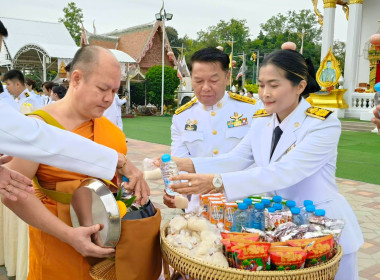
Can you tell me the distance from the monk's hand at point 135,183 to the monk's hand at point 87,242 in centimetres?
22

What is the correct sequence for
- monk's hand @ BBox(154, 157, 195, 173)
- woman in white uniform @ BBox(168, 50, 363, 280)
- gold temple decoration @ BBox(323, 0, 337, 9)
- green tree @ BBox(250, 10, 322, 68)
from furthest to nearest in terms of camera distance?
green tree @ BBox(250, 10, 322, 68), gold temple decoration @ BBox(323, 0, 337, 9), monk's hand @ BBox(154, 157, 195, 173), woman in white uniform @ BBox(168, 50, 363, 280)

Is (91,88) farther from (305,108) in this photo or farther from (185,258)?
(305,108)

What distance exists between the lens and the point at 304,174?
5.76ft

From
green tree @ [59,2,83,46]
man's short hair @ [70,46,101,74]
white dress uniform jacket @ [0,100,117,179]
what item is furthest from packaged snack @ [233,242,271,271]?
green tree @ [59,2,83,46]

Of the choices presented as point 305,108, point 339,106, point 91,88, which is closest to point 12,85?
point 91,88

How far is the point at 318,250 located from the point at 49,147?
40.4 inches

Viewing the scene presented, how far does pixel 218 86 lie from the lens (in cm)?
280

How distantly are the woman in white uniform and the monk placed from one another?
446 millimetres

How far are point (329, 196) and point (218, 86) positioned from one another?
132 centimetres

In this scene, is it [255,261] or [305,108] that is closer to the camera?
[255,261]

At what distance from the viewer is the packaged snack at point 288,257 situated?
3.99 feet

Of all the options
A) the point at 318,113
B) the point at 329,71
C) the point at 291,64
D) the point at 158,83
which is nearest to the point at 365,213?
the point at 318,113

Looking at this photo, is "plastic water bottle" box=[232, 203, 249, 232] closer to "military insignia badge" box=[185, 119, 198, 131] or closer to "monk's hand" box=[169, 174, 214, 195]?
"monk's hand" box=[169, 174, 214, 195]

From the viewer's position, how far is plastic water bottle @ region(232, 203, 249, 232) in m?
1.51
